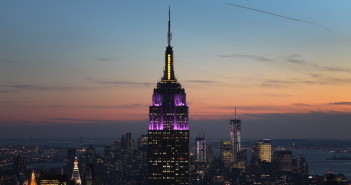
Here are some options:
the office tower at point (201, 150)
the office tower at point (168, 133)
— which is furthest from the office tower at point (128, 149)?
the office tower at point (168, 133)

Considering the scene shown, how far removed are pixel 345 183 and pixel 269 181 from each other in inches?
1525

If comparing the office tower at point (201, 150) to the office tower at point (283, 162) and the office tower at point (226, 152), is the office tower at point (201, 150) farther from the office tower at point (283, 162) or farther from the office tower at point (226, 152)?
the office tower at point (283, 162)

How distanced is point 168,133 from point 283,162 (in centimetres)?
9695

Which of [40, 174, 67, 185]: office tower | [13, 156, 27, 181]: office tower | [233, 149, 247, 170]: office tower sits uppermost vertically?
[233, 149, 247, 170]: office tower

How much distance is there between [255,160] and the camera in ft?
589

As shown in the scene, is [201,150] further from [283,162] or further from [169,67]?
[169,67]

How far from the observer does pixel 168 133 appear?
264 feet

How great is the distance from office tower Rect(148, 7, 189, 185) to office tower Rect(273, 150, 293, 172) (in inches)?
3454

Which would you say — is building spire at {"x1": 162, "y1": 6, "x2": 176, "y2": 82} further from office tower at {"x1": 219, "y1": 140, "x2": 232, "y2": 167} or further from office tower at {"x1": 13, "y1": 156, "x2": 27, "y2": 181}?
office tower at {"x1": 219, "y1": 140, "x2": 232, "y2": 167}

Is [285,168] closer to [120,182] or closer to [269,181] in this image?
[269,181]

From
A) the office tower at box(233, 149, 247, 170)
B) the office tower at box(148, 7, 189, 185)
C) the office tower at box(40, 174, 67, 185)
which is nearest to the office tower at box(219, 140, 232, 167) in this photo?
the office tower at box(233, 149, 247, 170)

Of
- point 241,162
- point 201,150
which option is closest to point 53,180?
point 241,162

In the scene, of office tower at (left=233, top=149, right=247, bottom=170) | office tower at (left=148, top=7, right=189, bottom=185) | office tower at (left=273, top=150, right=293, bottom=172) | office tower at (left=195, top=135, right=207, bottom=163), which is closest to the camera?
office tower at (left=148, top=7, right=189, bottom=185)

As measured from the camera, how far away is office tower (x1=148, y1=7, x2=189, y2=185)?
79938mm
